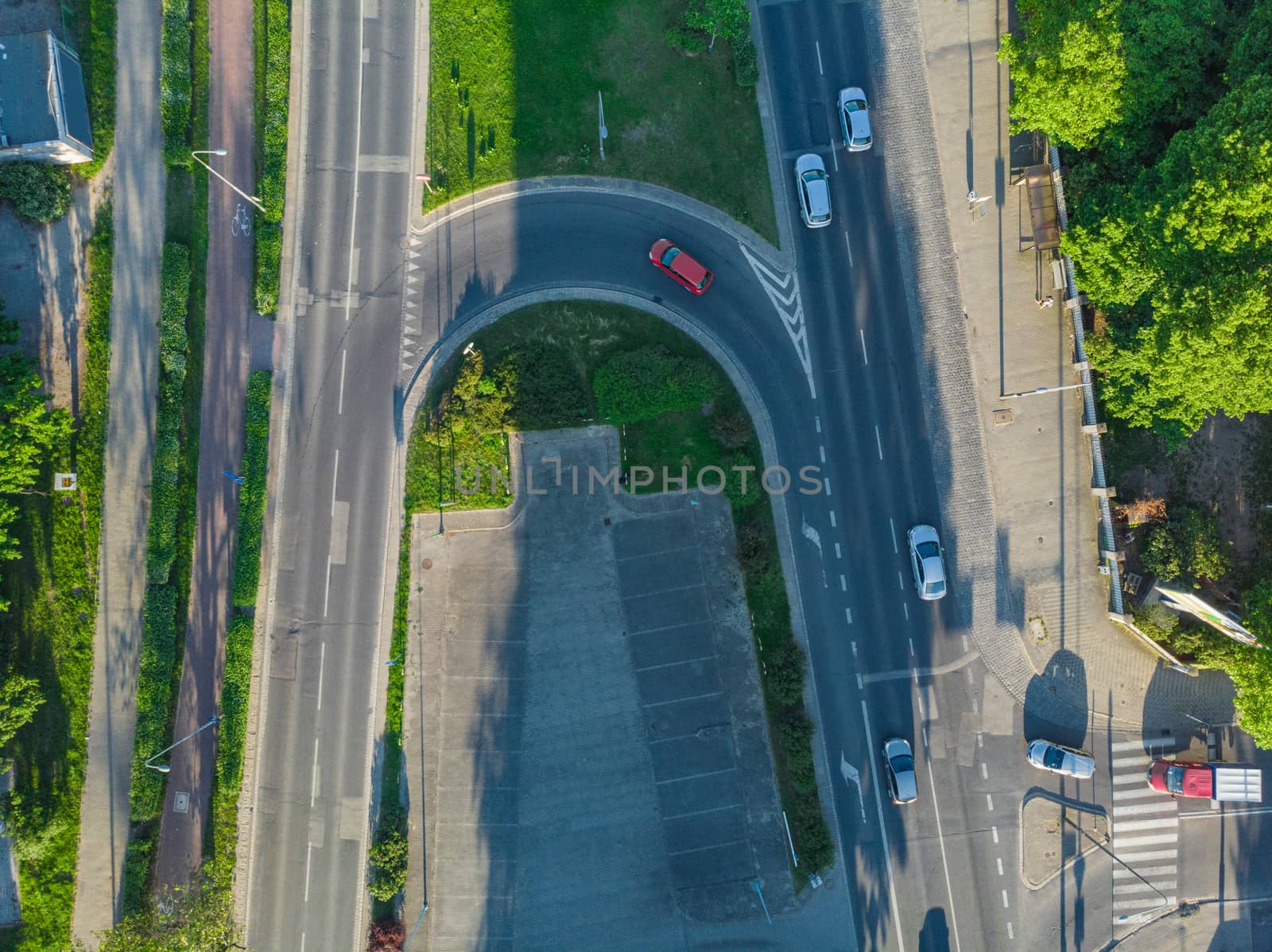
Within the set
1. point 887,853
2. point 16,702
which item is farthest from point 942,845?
point 16,702

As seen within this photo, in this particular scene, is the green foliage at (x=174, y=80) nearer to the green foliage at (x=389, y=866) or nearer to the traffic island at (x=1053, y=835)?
the green foliage at (x=389, y=866)

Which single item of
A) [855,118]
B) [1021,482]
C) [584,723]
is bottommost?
[584,723]

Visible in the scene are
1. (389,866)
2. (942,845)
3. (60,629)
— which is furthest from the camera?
(942,845)

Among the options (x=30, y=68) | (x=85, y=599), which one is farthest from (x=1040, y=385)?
(x=30, y=68)

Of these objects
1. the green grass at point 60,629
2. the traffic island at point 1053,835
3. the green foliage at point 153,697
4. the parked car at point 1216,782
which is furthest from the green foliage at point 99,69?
the parked car at point 1216,782

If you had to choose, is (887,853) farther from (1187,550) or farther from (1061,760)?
(1187,550)

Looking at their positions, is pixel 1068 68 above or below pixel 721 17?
below

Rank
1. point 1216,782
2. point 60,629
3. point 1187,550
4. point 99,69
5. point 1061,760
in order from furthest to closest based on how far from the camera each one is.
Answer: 1. point 99,69
2. point 60,629
3. point 1061,760
4. point 1216,782
5. point 1187,550
